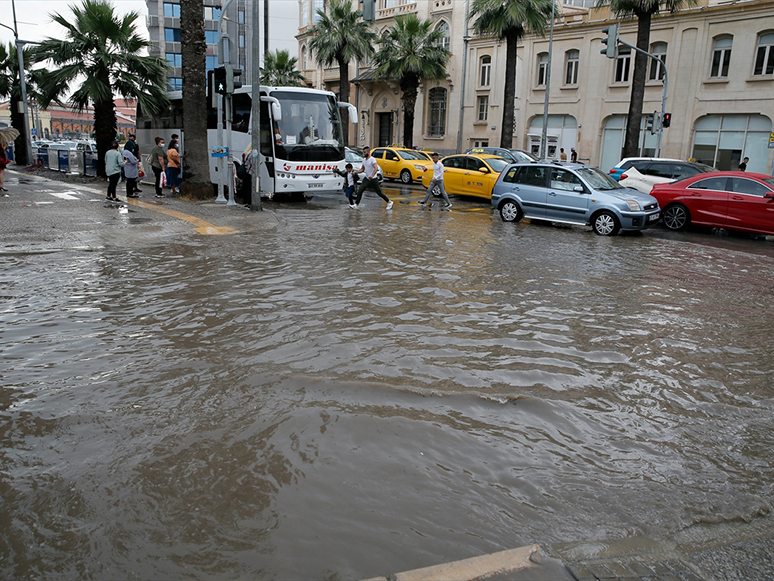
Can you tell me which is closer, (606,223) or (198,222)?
(198,222)

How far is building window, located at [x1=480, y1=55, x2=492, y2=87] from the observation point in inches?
1665

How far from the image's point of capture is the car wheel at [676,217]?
613 inches

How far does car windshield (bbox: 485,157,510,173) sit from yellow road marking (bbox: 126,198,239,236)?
10.5 metres

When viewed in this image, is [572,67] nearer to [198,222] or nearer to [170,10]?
[198,222]

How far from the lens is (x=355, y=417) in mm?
4559

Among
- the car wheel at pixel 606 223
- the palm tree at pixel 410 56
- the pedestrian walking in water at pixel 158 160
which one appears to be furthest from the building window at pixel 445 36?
the car wheel at pixel 606 223

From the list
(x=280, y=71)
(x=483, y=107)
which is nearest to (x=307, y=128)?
(x=483, y=107)

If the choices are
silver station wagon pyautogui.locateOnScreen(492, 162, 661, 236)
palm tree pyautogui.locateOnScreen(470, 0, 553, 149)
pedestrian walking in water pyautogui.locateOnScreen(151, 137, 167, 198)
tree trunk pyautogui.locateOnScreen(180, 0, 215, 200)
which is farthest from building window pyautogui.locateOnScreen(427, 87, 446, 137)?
silver station wagon pyautogui.locateOnScreen(492, 162, 661, 236)

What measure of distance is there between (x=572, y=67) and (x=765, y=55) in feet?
34.2

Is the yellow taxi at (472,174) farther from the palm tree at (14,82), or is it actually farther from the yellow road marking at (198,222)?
the palm tree at (14,82)

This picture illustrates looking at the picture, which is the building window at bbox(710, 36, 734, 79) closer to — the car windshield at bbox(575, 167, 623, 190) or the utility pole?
the car windshield at bbox(575, 167, 623, 190)

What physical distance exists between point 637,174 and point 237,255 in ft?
42.5

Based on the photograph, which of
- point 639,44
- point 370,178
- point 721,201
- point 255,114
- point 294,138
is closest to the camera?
point 721,201

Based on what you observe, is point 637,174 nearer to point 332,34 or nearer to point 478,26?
point 478,26
